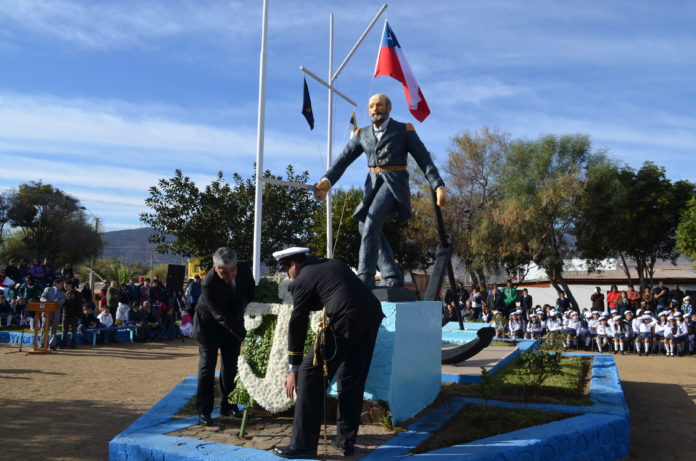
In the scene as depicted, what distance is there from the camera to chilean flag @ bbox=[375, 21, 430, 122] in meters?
10.5

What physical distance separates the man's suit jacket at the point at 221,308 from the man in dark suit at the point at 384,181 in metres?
1.44

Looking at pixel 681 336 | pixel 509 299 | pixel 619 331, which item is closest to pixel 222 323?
pixel 619 331

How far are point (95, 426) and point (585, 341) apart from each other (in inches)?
496

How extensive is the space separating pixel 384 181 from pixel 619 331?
35.3 ft

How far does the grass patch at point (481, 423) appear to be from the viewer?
4176mm

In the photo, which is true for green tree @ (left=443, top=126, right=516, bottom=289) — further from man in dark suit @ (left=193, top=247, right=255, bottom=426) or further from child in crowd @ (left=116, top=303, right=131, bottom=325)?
man in dark suit @ (left=193, top=247, right=255, bottom=426)

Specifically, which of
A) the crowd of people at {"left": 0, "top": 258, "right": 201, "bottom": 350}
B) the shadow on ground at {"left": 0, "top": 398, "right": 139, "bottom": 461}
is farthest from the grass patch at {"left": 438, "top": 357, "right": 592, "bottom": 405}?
the crowd of people at {"left": 0, "top": 258, "right": 201, "bottom": 350}

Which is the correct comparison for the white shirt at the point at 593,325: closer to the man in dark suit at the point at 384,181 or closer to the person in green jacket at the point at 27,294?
the man in dark suit at the point at 384,181

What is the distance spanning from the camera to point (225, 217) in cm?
2077

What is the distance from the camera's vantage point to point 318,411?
147 inches

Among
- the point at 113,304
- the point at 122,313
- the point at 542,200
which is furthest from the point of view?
the point at 542,200

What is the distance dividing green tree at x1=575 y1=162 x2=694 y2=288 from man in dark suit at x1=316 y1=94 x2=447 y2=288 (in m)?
21.5

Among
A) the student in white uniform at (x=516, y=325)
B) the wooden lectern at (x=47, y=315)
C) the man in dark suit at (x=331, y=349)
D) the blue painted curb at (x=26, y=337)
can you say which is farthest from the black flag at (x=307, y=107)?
the man in dark suit at (x=331, y=349)

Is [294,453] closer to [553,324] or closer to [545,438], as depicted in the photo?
[545,438]
